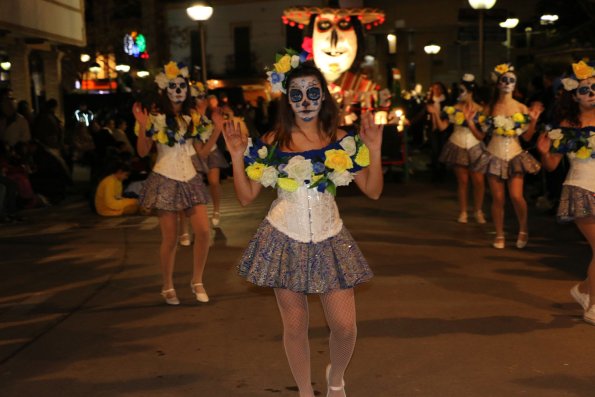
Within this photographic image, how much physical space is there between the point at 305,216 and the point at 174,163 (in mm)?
3035

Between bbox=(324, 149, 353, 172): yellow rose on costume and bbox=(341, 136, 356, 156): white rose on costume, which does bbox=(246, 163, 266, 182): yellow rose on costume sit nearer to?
bbox=(324, 149, 353, 172): yellow rose on costume

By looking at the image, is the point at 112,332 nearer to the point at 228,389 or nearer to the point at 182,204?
the point at 182,204

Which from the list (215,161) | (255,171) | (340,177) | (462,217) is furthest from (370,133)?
(462,217)

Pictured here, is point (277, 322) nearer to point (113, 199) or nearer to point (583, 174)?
point (583, 174)

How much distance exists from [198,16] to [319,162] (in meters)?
11.8

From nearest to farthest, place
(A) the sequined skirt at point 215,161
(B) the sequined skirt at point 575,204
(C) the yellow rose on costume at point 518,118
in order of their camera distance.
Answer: (B) the sequined skirt at point 575,204, (C) the yellow rose on costume at point 518,118, (A) the sequined skirt at point 215,161

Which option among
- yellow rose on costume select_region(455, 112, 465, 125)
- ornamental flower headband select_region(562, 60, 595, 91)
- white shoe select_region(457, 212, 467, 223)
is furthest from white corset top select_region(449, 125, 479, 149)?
ornamental flower headband select_region(562, 60, 595, 91)

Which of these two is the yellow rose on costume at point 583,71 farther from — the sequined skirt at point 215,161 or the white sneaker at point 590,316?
the sequined skirt at point 215,161

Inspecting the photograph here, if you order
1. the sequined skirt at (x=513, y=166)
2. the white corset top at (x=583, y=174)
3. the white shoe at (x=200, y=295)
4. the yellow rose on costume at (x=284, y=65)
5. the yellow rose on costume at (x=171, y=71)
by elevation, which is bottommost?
the white shoe at (x=200, y=295)

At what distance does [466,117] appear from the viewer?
10.9m

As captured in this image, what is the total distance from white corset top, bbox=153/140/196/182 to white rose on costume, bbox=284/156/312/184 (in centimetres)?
289

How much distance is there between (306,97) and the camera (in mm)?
5223

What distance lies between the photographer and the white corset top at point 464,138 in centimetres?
1199

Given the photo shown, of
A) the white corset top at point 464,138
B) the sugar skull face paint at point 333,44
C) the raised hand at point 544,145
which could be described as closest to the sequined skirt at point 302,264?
the raised hand at point 544,145
